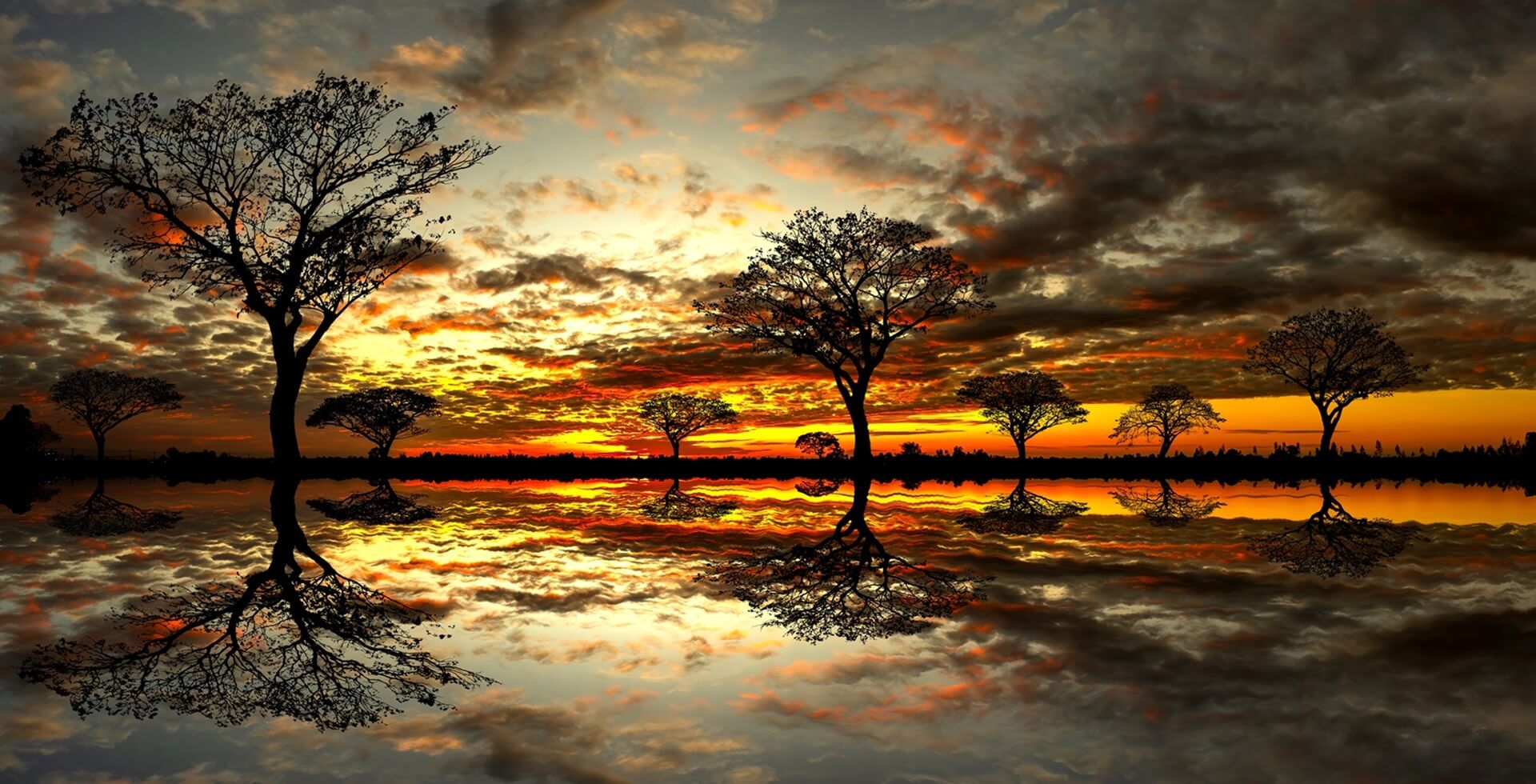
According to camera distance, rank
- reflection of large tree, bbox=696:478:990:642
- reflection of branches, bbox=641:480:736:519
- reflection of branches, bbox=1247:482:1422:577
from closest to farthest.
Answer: reflection of large tree, bbox=696:478:990:642 → reflection of branches, bbox=1247:482:1422:577 → reflection of branches, bbox=641:480:736:519

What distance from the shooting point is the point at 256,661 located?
6055 millimetres

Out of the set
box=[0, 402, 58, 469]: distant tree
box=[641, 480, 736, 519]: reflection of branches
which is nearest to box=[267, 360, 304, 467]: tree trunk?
box=[641, 480, 736, 519]: reflection of branches

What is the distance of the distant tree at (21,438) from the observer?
7076cm

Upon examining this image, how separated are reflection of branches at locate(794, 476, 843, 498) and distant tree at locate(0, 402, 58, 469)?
72.0 metres

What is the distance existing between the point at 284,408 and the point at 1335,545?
1381 inches

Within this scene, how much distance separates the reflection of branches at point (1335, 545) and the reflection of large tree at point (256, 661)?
10.0 metres

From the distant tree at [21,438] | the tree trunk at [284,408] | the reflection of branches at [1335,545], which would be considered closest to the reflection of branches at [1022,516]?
the reflection of branches at [1335,545]

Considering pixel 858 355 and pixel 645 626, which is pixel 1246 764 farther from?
pixel 858 355

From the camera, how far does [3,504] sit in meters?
22.8

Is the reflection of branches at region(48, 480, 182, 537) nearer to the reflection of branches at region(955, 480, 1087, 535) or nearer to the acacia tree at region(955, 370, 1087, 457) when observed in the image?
the reflection of branches at region(955, 480, 1087, 535)

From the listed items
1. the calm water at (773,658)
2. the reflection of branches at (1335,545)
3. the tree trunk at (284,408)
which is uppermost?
the tree trunk at (284,408)

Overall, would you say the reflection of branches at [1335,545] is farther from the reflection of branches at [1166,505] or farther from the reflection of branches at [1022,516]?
the reflection of branches at [1022,516]

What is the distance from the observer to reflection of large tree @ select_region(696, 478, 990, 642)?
23.4ft

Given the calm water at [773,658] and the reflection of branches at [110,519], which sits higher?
the reflection of branches at [110,519]
